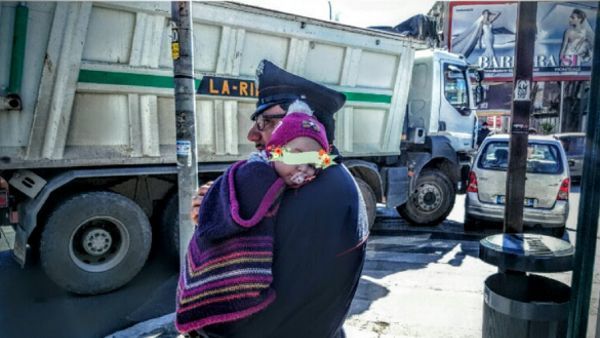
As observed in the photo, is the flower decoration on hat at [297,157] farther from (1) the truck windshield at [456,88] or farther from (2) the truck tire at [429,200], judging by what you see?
(1) the truck windshield at [456,88]

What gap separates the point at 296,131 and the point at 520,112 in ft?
7.78

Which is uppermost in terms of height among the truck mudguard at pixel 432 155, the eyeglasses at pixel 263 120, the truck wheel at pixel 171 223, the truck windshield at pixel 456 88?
the truck windshield at pixel 456 88

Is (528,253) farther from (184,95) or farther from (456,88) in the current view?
(456,88)

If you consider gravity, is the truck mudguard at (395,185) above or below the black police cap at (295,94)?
below

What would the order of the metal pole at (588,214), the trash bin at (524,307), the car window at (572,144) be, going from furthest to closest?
the car window at (572,144) < the trash bin at (524,307) < the metal pole at (588,214)

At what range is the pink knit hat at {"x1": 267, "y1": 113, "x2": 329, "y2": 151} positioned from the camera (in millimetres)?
1256

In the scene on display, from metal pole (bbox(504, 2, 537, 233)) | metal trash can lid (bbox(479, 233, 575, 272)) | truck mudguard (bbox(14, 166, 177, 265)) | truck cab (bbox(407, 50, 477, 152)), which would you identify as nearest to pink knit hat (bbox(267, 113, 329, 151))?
metal trash can lid (bbox(479, 233, 575, 272))

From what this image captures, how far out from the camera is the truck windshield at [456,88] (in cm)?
765

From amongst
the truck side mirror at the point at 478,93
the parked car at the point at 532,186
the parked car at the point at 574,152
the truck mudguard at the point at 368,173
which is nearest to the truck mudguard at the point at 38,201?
the truck mudguard at the point at 368,173

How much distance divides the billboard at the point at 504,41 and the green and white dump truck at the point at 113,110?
20413 mm

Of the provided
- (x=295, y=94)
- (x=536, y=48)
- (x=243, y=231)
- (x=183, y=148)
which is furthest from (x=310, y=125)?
(x=536, y=48)

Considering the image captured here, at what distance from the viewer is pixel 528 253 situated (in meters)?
2.50

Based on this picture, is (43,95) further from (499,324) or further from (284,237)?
(499,324)

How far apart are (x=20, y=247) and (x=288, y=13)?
382 centimetres
